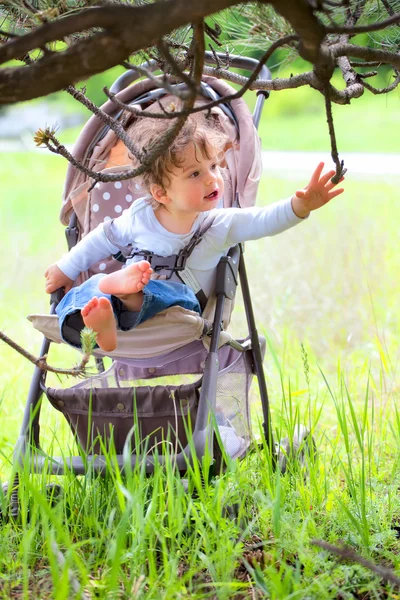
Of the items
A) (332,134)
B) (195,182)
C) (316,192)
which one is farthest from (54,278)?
(332,134)

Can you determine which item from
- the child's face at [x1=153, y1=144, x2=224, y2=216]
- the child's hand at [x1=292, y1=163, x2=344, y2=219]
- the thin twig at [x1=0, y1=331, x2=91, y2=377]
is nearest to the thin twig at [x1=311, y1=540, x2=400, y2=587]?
the thin twig at [x1=0, y1=331, x2=91, y2=377]

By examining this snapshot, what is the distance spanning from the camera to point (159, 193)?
225 cm

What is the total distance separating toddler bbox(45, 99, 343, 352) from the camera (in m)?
1.94

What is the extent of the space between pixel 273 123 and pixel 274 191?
7800 mm

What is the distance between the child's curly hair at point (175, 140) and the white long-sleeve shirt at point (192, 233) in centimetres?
11

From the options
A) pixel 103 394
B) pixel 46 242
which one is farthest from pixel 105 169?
pixel 46 242

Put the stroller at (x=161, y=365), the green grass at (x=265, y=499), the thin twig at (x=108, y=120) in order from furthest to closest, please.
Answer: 1. the stroller at (x=161, y=365)
2. the green grass at (x=265, y=499)
3. the thin twig at (x=108, y=120)

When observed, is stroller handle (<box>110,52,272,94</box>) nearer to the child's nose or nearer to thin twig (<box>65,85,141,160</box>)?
the child's nose

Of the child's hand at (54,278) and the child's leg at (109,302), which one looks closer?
the child's leg at (109,302)

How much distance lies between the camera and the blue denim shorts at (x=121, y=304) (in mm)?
1954

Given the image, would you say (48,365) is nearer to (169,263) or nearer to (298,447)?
(169,263)

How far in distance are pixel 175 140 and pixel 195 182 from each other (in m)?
0.13

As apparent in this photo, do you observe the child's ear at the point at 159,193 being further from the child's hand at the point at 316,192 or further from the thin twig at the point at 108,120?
the thin twig at the point at 108,120

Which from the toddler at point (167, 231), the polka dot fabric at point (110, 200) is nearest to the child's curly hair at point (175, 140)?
the toddler at point (167, 231)
